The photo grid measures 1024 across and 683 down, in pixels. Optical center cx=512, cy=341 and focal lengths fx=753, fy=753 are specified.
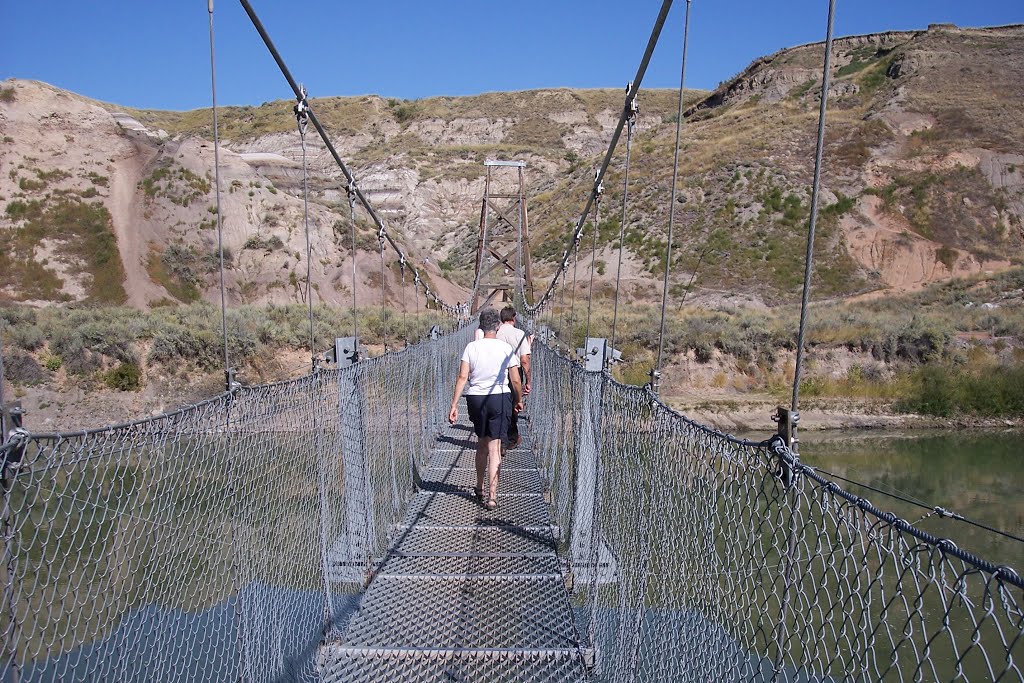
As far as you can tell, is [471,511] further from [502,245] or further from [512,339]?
[502,245]

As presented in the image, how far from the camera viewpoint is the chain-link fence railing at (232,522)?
1.75 m

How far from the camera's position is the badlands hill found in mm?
22641

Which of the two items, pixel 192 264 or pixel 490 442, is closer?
pixel 490 442

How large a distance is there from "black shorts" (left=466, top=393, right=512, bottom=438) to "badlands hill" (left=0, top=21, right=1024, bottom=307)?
1907 cm

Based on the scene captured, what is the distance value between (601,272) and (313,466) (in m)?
23.0

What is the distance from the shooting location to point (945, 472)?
38.5ft

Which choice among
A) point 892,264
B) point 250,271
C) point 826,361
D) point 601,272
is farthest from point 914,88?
point 250,271

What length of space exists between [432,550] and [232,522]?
188 centimetres

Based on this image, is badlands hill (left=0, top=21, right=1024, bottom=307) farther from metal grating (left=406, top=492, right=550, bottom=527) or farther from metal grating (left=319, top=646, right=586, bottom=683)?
metal grating (left=319, top=646, right=586, bottom=683)

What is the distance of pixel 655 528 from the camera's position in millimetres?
2449

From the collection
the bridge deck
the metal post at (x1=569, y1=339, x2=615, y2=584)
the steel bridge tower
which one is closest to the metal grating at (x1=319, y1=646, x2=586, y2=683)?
the bridge deck

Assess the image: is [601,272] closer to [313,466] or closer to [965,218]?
[965,218]

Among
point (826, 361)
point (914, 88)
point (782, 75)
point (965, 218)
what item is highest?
point (782, 75)

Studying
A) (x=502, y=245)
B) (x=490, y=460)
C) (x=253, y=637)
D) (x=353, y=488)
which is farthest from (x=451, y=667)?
(x=502, y=245)
